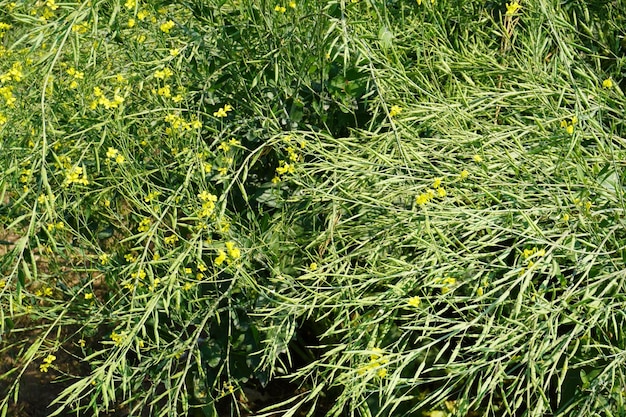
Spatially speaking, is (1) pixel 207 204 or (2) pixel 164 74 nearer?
(1) pixel 207 204

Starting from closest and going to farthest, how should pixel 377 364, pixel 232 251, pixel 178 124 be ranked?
1. pixel 377 364
2. pixel 232 251
3. pixel 178 124

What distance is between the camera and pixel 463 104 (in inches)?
89.5

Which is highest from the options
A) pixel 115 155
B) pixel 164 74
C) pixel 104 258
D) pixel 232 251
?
pixel 164 74

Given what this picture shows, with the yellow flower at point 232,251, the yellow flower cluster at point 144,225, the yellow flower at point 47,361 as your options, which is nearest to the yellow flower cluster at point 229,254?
the yellow flower at point 232,251

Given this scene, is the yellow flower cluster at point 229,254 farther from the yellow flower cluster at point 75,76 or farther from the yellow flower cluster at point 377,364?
the yellow flower cluster at point 75,76

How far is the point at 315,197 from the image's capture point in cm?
212

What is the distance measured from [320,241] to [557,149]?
26.7 inches

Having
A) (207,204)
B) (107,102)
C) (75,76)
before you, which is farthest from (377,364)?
(75,76)

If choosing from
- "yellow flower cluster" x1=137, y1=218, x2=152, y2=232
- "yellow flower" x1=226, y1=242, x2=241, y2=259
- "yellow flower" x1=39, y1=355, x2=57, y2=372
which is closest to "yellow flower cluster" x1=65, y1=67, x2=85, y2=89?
"yellow flower cluster" x1=137, y1=218, x2=152, y2=232

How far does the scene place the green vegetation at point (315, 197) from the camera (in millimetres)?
1882

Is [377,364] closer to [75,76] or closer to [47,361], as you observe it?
[47,361]

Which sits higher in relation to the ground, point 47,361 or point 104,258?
point 104,258

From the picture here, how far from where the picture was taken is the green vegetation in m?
1.88

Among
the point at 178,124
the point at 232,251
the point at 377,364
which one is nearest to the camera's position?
the point at 377,364
